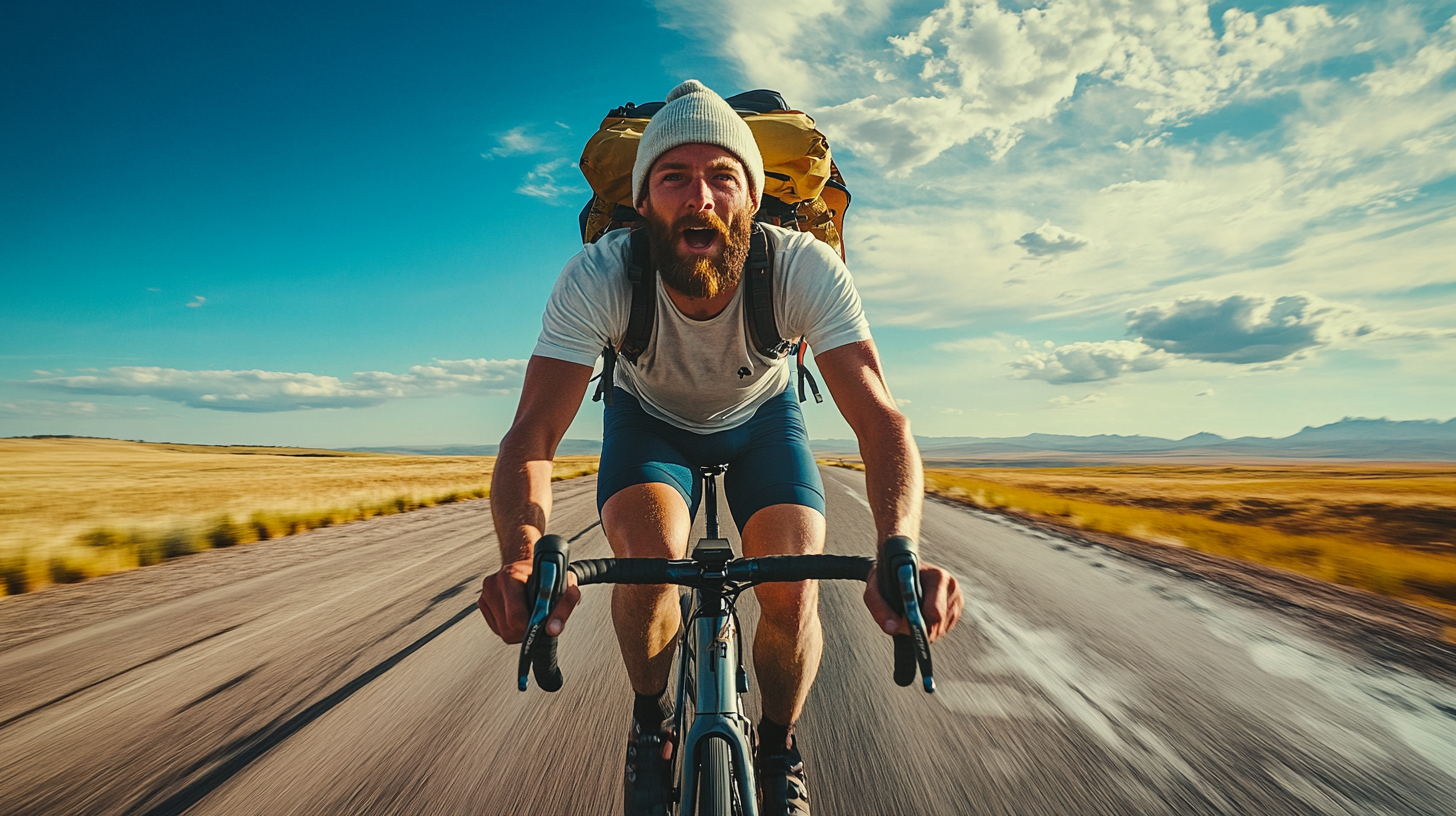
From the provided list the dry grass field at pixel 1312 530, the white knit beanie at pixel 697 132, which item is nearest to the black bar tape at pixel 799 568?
the white knit beanie at pixel 697 132

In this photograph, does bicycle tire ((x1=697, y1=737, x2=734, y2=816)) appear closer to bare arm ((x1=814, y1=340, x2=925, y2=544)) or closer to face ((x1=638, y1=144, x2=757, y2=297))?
bare arm ((x1=814, y1=340, x2=925, y2=544))

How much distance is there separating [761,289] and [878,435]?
2.27 ft

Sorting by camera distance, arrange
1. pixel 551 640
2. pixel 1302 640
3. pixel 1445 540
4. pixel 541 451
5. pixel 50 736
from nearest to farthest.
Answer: pixel 551 640, pixel 541 451, pixel 50 736, pixel 1302 640, pixel 1445 540

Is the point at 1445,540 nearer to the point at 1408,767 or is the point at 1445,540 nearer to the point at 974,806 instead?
the point at 1408,767

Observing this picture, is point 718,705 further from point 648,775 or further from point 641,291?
point 641,291

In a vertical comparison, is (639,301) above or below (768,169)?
below

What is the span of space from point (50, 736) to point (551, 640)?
3224 millimetres

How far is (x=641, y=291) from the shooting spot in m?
2.20

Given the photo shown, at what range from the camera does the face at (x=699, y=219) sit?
2125 millimetres

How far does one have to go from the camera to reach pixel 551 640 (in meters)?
1.08

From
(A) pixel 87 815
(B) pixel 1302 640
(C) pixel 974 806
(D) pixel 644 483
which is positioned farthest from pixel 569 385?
(B) pixel 1302 640

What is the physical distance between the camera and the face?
83.7 inches

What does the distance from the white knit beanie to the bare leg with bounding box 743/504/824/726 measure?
1386 mm

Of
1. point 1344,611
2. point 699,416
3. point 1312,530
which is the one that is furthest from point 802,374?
point 1312,530
